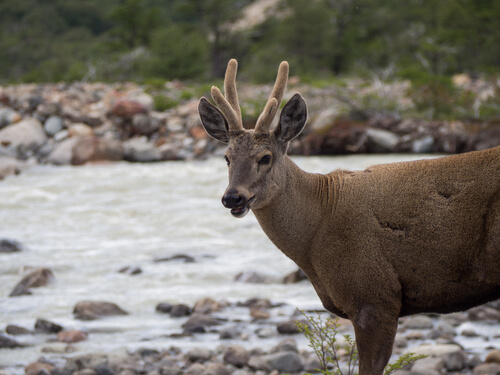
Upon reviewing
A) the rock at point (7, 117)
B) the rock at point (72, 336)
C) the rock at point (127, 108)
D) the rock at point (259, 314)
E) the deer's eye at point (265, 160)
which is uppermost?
the rock at point (127, 108)

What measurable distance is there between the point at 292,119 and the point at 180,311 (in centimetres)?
483

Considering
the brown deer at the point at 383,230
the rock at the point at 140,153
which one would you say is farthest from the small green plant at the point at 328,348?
the rock at the point at 140,153

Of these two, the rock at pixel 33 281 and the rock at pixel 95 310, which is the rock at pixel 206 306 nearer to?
the rock at pixel 95 310

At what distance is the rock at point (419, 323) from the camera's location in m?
8.12

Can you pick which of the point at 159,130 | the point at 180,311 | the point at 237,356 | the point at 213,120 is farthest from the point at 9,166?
the point at 213,120

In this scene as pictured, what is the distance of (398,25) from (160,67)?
1956 centimetres

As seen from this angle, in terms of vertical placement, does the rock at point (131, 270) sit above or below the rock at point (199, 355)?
above

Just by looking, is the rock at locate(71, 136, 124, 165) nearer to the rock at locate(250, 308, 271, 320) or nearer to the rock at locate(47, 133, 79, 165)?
the rock at locate(47, 133, 79, 165)

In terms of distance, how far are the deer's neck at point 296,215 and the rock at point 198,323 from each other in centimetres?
379

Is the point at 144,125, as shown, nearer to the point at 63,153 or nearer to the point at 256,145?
the point at 63,153

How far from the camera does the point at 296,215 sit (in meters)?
4.68

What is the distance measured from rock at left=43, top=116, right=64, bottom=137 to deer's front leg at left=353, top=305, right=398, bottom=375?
21.9m

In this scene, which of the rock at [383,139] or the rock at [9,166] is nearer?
the rock at [9,166]

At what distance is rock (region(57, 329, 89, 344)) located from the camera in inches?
313
